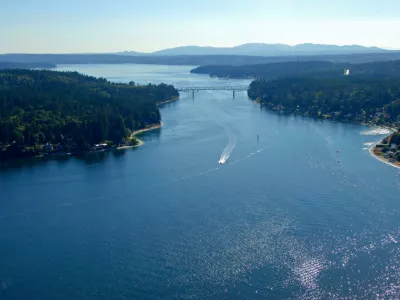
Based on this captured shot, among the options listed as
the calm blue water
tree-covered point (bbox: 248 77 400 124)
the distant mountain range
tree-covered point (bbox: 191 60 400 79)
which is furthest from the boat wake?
the distant mountain range

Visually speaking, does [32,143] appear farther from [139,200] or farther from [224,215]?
[224,215]

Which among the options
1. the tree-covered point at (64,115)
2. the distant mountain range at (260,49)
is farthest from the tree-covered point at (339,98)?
the distant mountain range at (260,49)

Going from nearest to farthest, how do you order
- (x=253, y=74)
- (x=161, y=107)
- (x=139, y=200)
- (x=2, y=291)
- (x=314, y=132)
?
(x=2, y=291), (x=139, y=200), (x=314, y=132), (x=161, y=107), (x=253, y=74)

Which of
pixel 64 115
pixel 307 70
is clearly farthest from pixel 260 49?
pixel 64 115

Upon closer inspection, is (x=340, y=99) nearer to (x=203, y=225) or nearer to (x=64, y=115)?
(x=64, y=115)

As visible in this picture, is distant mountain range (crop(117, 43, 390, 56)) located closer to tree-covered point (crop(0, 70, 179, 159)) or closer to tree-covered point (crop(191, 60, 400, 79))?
tree-covered point (crop(191, 60, 400, 79))

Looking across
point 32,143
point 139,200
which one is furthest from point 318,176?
point 32,143
